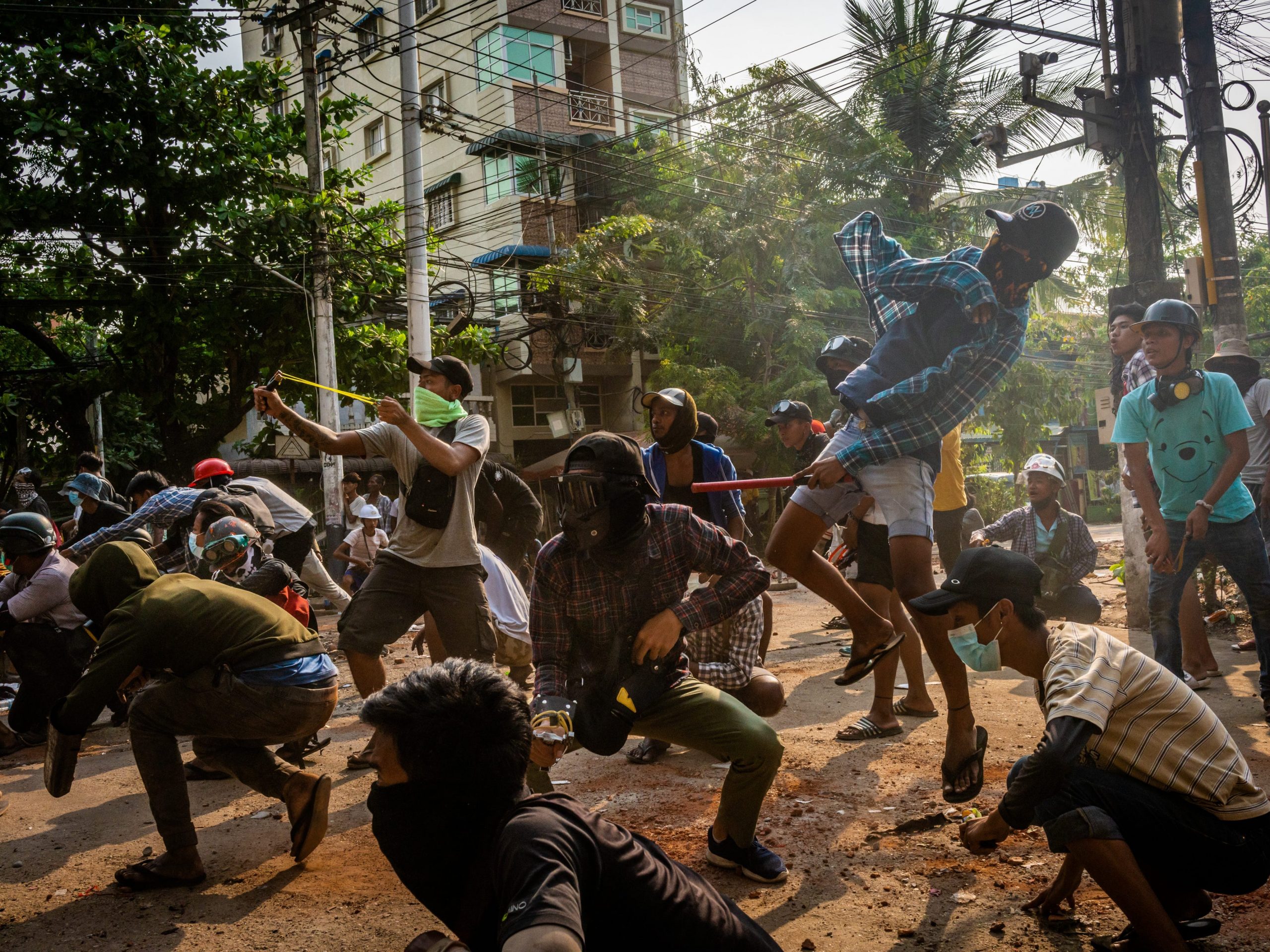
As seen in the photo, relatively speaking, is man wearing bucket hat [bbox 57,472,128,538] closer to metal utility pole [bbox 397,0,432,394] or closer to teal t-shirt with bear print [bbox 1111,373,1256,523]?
metal utility pole [bbox 397,0,432,394]

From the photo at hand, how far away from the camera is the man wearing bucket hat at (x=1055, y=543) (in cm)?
727

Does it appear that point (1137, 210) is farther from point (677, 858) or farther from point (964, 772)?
point (677, 858)

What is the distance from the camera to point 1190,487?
5484 mm

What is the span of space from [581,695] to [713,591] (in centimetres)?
56

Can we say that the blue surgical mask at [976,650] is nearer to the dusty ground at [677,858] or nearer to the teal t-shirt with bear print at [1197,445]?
the dusty ground at [677,858]

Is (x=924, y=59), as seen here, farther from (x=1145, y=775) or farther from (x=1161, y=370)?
(x=1145, y=775)

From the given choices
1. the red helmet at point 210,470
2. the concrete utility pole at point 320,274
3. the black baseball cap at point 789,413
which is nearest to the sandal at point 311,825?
the black baseball cap at point 789,413

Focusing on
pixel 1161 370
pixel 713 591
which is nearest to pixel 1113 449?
pixel 1161 370

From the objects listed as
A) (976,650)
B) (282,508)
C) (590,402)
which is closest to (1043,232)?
(976,650)

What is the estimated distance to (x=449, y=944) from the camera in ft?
5.66

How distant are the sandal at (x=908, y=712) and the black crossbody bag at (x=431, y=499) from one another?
2720mm

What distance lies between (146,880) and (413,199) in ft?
39.4

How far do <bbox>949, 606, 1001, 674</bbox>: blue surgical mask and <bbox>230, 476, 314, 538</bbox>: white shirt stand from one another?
17.2ft

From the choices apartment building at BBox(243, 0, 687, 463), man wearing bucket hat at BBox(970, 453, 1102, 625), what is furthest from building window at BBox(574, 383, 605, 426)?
man wearing bucket hat at BBox(970, 453, 1102, 625)
